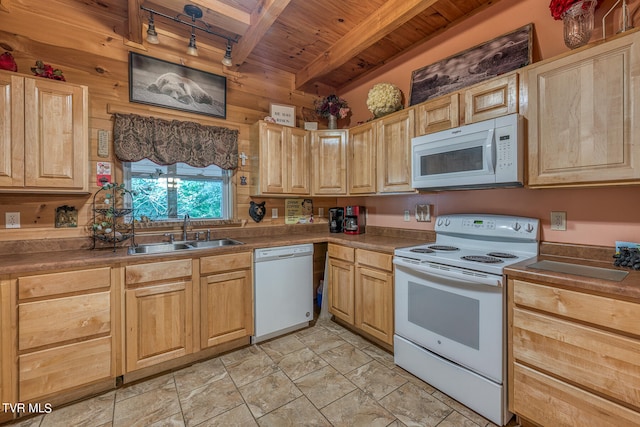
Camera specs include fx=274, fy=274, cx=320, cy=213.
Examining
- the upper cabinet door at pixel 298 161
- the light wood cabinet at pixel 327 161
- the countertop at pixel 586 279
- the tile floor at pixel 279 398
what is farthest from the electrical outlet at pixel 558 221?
the upper cabinet door at pixel 298 161

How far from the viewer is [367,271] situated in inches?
95.6

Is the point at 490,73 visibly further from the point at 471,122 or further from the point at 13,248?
the point at 13,248

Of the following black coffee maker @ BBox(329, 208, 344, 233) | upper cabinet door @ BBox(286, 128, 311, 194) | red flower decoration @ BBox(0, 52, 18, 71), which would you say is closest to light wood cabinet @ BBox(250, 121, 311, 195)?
upper cabinet door @ BBox(286, 128, 311, 194)

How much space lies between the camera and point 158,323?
199cm

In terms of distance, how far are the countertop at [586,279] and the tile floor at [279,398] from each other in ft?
2.98

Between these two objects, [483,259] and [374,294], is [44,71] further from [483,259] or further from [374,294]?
[483,259]

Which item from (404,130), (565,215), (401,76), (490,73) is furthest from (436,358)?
(401,76)

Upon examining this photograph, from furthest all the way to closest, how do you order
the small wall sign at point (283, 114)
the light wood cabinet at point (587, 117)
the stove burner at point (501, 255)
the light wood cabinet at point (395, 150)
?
the small wall sign at point (283, 114) → the light wood cabinet at point (395, 150) → the stove burner at point (501, 255) → the light wood cabinet at point (587, 117)

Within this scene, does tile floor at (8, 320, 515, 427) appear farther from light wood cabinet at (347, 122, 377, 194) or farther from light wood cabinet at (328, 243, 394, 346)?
light wood cabinet at (347, 122, 377, 194)

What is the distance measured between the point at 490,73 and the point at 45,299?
334cm

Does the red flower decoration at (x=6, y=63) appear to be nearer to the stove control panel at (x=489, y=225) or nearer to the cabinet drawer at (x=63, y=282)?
the cabinet drawer at (x=63, y=282)

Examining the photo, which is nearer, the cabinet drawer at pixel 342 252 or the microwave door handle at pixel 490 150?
the microwave door handle at pixel 490 150

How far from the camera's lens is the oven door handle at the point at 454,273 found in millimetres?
1539

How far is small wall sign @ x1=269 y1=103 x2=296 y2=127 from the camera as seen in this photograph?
3117 millimetres
